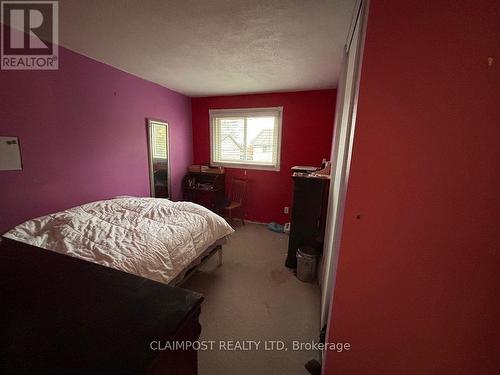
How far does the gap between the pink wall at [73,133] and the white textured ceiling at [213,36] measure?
0.98ft

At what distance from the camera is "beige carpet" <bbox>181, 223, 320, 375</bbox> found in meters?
1.44

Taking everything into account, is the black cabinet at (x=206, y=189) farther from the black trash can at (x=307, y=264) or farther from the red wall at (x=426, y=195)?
the red wall at (x=426, y=195)

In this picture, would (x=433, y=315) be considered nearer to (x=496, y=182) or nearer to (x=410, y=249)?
(x=410, y=249)

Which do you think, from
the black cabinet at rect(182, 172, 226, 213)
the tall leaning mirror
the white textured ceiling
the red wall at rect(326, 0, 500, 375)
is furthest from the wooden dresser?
the black cabinet at rect(182, 172, 226, 213)

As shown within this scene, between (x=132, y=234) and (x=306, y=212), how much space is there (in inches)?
69.4

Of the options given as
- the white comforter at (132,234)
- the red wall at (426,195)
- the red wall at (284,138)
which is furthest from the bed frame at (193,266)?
the red wall at (284,138)

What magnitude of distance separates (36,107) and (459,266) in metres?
3.27

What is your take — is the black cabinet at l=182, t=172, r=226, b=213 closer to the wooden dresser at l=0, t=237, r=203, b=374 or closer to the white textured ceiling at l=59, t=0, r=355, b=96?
the white textured ceiling at l=59, t=0, r=355, b=96

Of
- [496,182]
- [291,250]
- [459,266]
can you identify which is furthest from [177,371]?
[291,250]

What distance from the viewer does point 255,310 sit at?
187 centimetres

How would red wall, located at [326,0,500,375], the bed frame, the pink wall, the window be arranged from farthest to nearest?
the window → the pink wall → the bed frame → red wall, located at [326,0,500,375]

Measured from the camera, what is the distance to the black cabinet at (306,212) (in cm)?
A: 230

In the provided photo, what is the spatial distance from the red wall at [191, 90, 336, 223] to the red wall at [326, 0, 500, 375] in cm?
264

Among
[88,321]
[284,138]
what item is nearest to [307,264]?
[88,321]
